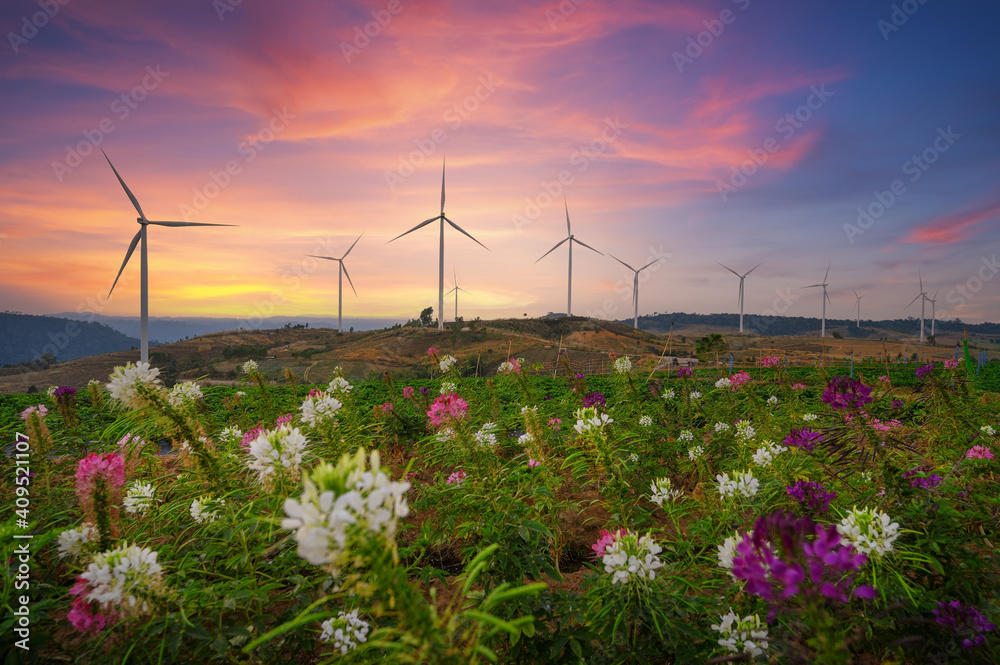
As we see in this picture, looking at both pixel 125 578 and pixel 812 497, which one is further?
pixel 812 497

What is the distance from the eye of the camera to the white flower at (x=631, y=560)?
213 centimetres

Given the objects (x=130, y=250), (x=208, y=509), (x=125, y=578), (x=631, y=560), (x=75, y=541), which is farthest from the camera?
(x=130, y=250)

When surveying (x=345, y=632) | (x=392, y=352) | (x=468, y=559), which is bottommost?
(x=392, y=352)

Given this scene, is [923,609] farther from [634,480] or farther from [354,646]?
[354,646]

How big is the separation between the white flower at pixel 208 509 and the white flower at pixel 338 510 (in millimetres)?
1818

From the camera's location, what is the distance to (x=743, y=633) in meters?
2.00

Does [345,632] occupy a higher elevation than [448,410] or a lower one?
lower

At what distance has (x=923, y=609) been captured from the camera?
246 centimetres

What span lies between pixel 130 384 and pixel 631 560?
10.1 ft

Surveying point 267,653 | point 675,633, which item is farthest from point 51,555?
point 675,633

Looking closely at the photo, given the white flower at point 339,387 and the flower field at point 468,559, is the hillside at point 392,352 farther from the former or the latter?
the flower field at point 468,559

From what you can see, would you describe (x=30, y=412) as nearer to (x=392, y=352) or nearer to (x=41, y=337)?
(x=392, y=352)

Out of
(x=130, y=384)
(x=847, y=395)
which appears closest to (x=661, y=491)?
(x=847, y=395)

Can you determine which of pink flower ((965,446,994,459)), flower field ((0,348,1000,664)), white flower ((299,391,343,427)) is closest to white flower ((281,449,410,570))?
flower field ((0,348,1000,664))
